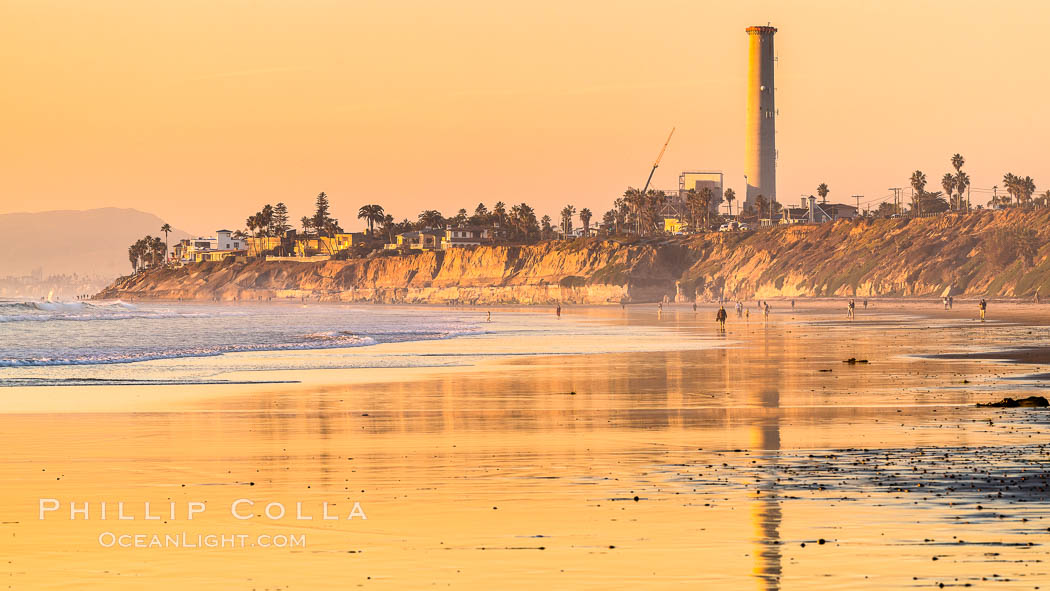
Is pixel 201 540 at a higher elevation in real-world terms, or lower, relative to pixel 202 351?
Result: higher

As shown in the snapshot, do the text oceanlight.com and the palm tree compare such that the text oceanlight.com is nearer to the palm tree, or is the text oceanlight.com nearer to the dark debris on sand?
the dark debris on sand

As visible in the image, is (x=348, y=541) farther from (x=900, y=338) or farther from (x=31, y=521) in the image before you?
(x=900, y=338)

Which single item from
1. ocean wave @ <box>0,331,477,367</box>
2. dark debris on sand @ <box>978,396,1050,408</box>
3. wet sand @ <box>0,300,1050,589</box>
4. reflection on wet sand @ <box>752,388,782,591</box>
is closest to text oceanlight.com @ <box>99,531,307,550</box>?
wet sand @ <box>0,300,1050,589</box>

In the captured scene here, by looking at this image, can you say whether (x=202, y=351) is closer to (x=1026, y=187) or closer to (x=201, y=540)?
(x=201, y=540)

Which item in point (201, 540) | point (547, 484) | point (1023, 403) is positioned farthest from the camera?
point (1023, 403)

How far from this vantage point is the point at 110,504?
1238 cm

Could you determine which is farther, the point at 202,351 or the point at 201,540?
the point at 202,351

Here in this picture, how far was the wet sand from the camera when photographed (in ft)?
31.1

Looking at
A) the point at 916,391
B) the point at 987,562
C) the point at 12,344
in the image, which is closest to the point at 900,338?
the point at 916,391

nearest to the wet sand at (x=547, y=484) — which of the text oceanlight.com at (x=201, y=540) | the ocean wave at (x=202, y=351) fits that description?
the text oceanlight.com at (x=201, y=540)

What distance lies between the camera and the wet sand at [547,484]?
374 inches

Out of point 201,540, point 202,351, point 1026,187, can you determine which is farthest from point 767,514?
point 1026,187

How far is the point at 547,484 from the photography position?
13.7 m

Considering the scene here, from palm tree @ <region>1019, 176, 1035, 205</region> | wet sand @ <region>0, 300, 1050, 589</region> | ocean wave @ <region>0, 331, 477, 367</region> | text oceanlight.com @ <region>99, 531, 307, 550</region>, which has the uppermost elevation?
palm tree @ <region>1019, 176, 1035, 205</region>
